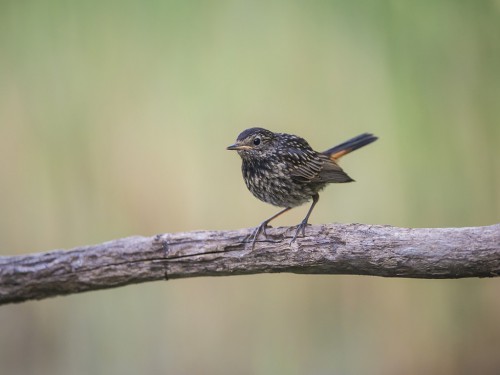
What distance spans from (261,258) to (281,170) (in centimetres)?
74

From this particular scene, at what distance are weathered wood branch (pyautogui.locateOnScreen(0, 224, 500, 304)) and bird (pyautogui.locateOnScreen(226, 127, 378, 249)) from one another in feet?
1.63

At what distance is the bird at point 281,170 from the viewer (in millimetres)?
3352

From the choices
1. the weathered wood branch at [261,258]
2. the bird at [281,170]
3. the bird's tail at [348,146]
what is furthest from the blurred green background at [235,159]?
the weathered wood branch at [261,258]

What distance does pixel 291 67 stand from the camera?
4703 mm

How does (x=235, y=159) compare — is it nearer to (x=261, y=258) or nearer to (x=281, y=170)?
(x=281, y=170)

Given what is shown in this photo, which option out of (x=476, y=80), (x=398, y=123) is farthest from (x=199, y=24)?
(x=476, y=80)

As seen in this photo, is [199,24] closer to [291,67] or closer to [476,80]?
[291,67]

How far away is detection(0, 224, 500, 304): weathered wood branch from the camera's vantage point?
2.41m

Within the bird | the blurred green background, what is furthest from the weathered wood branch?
the blurred green background

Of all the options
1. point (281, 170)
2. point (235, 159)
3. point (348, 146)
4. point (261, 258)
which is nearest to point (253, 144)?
point (281, 170)

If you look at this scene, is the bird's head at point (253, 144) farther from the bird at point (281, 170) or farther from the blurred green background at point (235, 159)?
the blurred green background at point (235, 159)

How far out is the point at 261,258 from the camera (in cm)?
277

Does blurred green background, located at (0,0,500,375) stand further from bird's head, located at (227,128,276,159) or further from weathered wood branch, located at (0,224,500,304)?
weathered wood branch, located at (0,224,500,304)

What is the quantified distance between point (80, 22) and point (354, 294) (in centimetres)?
313
